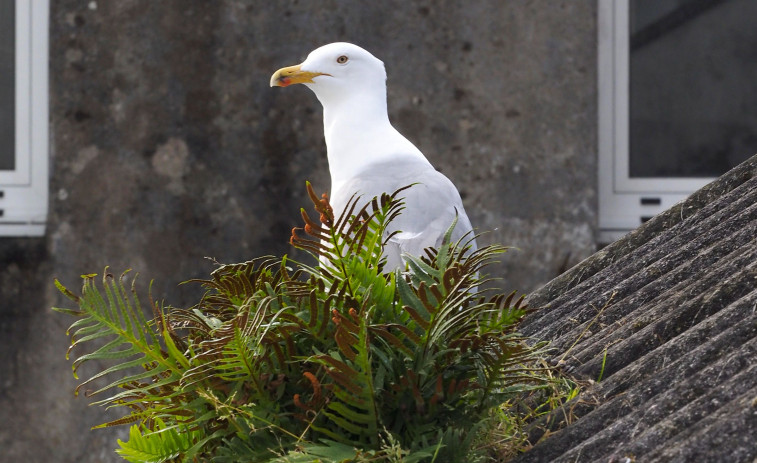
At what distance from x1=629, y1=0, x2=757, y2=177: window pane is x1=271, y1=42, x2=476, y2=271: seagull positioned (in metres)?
2.06

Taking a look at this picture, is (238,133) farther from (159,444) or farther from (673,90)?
(159,444)

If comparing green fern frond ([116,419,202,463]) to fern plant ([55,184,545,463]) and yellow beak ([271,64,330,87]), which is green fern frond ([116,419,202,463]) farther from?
yellow beak ([271,64,330,87])

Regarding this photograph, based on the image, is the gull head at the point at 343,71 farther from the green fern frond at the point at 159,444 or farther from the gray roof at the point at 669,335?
the green fern frond at the point at 159,444

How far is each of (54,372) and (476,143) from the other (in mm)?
1893

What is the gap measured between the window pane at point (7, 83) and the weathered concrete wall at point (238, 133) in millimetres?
363

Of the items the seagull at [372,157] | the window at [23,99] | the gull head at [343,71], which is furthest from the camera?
the window at [23,99]

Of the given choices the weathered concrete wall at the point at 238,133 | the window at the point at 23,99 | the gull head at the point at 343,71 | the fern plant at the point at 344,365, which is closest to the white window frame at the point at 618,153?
the weathered concrete wall at the point at 238,133

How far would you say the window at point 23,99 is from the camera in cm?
440

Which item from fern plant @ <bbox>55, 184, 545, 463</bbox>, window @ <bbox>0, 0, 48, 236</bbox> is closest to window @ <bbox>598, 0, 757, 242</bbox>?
window @ <bbox>0, 0, 48, 236</bbox>

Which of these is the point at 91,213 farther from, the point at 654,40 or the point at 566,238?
the point at 654,40

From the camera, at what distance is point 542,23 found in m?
4.22

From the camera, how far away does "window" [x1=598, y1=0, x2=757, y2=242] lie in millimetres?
4492

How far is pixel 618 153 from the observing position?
4.50m

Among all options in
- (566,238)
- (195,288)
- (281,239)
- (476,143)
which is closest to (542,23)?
(476,143)
